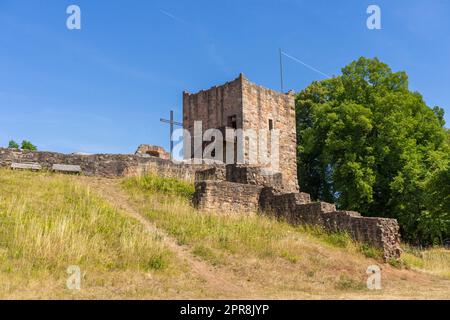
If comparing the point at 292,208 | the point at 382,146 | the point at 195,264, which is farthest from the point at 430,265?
the point at 382,146

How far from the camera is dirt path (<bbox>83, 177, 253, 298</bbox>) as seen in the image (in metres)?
9.07

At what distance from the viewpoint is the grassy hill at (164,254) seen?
852 centimetres

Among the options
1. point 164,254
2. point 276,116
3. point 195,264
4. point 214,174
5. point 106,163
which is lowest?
point 195,264

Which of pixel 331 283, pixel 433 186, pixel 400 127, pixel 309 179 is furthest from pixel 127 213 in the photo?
pixel 309 179

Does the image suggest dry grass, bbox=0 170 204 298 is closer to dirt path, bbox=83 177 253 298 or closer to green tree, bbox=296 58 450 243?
dirt path, bbox=83 177 253 298

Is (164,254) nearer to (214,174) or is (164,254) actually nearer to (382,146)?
(214,174)

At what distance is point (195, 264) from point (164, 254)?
73 centimetres

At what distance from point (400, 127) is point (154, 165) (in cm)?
1403

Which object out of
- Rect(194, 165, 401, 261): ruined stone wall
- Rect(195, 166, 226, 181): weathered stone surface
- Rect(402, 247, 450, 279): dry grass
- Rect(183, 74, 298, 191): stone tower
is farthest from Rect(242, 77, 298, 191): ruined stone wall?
Rect(402, 247, 450, 279): dry grass

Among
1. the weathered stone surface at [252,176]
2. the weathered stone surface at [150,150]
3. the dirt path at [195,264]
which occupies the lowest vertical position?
the dirt path at [195,264]

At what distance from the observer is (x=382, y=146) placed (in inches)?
1016

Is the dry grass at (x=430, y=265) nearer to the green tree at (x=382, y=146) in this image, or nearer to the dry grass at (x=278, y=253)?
the dry grass at (x=278, y=253)

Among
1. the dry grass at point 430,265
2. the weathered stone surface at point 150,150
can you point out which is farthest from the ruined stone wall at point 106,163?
the weathered stone surface at point 150,150

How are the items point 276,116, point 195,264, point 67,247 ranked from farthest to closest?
point 276,116, point 195,264, point 67,247
